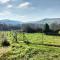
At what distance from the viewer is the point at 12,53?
11.8 meters

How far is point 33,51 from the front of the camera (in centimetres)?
1159

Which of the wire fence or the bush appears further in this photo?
the wire fence

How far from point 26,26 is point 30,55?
63.7 ft

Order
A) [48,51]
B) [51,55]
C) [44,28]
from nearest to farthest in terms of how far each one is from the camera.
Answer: [51,55] → [48,51] → [44,28]

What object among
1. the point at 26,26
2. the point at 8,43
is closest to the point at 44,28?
the point at 26,26

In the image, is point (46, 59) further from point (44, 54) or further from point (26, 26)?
point (26, 26)

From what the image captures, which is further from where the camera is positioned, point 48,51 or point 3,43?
point 3,43

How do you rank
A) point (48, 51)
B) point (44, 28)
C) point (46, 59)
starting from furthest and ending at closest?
point (44, 28) → point (48, 51) → point (46, 59)

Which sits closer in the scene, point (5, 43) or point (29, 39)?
point (5, 43)

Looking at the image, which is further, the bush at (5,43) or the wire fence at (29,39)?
the wire fence at (29,39)

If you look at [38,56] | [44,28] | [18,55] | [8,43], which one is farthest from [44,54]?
[44,28]

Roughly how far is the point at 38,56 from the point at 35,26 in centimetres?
1987

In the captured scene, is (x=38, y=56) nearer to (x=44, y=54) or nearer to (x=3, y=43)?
(x=44, y=54)

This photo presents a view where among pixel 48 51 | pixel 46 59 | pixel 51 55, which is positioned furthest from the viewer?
pixel 48 51
